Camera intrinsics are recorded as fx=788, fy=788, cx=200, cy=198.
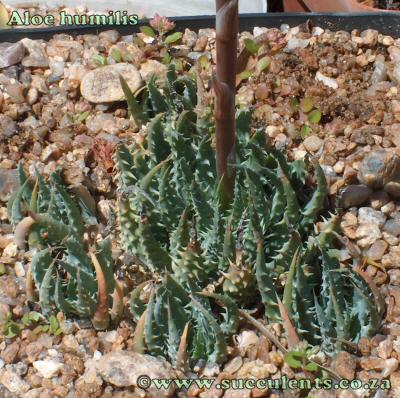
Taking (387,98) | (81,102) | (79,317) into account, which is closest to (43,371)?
(79,317)

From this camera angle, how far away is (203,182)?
7.70 feet

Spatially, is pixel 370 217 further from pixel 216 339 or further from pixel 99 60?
pixel 99 60

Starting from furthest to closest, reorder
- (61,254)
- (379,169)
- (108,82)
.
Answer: (108,82), (379,169), (61,254)

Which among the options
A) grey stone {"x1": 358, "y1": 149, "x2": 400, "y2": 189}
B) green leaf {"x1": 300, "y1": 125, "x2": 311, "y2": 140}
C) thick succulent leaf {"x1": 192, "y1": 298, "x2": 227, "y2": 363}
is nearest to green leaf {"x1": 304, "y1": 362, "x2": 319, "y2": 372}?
thick succulent leaf {"x1": 192, "y1": 298, "x2": 227, "y2": 363}

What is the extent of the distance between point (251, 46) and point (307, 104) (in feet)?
1.21

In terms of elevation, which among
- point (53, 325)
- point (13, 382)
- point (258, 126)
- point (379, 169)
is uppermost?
point (258, 126)

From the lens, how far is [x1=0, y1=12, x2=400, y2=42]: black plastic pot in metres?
3.10

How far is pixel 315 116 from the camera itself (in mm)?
2775

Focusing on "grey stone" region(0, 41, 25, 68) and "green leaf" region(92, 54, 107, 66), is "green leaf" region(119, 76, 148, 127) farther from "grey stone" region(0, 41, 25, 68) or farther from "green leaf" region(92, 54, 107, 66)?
"grey stone" region(0, 41, 25, 68)

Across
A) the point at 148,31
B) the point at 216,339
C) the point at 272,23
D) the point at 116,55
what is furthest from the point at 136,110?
the point at 216,339

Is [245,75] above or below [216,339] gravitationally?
above

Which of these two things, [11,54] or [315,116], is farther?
[11,54]

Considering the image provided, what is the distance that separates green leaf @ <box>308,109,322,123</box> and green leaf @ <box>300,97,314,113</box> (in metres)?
0.03

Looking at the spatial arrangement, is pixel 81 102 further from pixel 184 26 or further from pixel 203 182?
pixel 203 182
